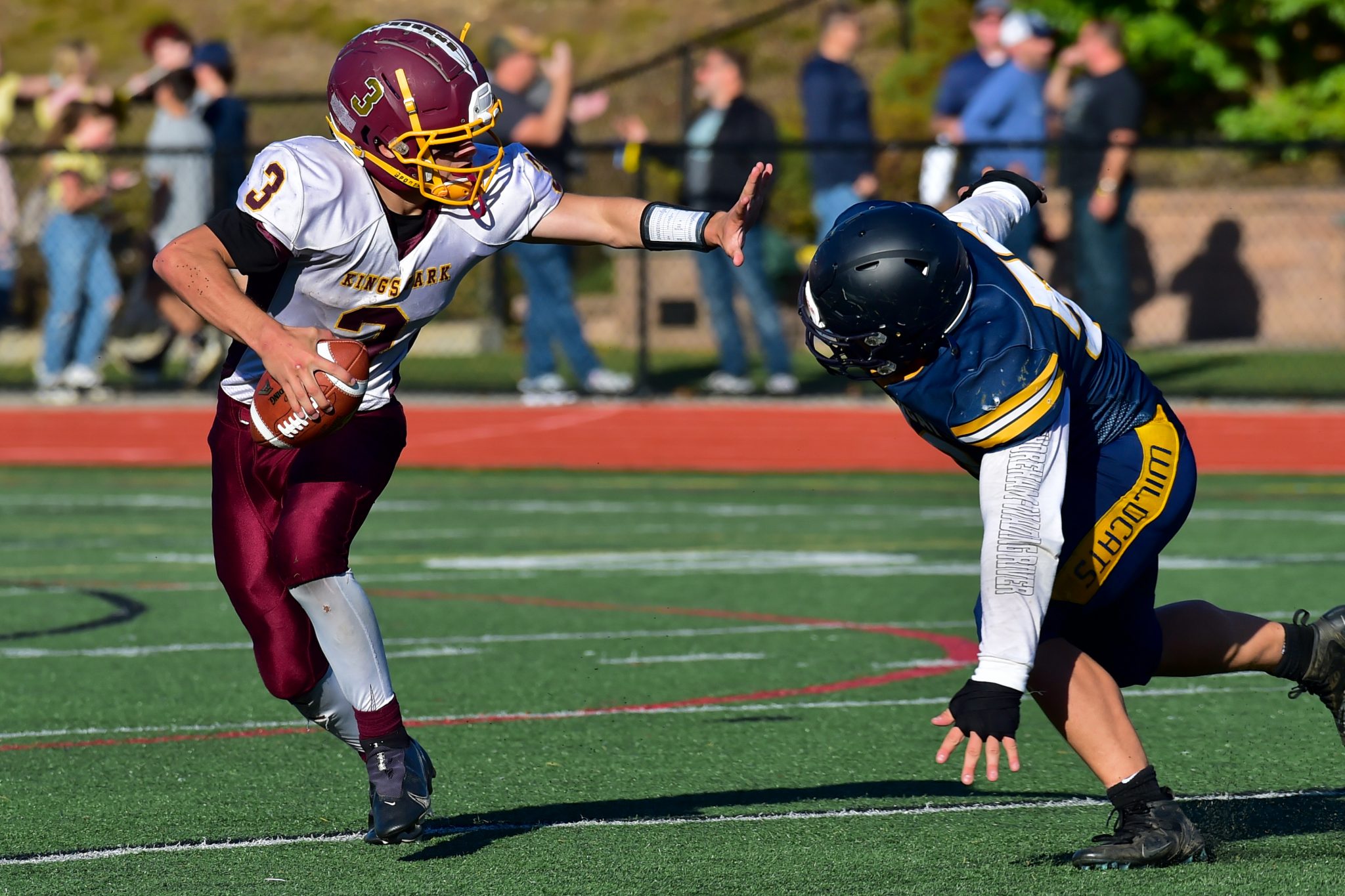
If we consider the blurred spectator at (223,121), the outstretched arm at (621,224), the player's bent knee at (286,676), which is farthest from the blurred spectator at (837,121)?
the player's bent knee at (286,676)

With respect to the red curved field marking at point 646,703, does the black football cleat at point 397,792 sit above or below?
above

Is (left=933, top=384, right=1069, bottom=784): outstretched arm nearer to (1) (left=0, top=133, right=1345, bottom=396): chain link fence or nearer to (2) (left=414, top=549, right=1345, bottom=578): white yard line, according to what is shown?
(2) (left=414, top=549, right=1345, bottom=578): white yard line

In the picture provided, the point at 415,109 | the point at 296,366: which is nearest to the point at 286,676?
the point at 296,366

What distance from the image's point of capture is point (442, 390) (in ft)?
50.4

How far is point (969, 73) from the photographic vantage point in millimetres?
14617

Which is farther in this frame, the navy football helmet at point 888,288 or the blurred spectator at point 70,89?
the blurred spectator at point 70,89

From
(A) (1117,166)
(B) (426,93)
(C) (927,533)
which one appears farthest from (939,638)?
(A) (1117,166)

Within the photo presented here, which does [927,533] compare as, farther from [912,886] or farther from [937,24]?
[937,24]

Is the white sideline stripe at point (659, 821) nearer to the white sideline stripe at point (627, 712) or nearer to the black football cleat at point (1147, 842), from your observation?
the black football cleat at point (1147, 842)

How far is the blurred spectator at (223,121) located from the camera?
14969 millimetres

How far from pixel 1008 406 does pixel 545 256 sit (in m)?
10.1

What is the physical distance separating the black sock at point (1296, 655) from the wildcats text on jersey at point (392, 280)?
7.06 ft

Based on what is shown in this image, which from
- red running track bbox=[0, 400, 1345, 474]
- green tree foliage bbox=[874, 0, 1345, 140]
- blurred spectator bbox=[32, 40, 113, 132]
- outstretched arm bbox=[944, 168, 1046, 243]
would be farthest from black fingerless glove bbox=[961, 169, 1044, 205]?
green tree foliage bbox=[874, 0, 1345, 140]

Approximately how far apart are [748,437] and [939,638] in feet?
20.7
